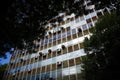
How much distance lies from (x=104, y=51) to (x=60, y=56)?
31.6 ft

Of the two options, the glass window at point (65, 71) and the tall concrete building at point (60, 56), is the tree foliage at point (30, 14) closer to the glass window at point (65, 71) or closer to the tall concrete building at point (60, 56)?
the tall concrete building at point (60, 56)

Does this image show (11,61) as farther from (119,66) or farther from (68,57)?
(119,66)

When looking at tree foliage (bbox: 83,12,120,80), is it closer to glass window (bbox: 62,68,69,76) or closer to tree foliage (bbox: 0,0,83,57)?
tree foliage (bbox: 0,0,83,57)

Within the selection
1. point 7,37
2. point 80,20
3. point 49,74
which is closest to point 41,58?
point 49,74

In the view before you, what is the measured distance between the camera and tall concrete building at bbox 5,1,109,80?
19.6 m

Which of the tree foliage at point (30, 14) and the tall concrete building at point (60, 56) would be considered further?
the tall concrete building at point (60, 56)

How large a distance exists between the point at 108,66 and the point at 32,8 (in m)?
8.11

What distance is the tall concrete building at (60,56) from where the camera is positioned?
19594mm

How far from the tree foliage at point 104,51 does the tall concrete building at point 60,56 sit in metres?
3.17

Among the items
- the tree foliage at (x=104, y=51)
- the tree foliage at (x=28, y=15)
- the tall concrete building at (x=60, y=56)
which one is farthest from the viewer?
the tall concrete building at (x=60, y=56)

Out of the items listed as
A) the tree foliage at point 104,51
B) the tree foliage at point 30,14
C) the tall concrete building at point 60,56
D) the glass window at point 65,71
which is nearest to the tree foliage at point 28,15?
the tree foliage at point 30,14

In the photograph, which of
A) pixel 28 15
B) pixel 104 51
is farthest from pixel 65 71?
pixel 28 15

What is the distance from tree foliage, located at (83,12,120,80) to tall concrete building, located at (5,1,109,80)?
3.17m

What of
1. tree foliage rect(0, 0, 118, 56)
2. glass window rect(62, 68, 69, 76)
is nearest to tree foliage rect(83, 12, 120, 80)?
tree foliage rect(0, 0, 118, 56)
